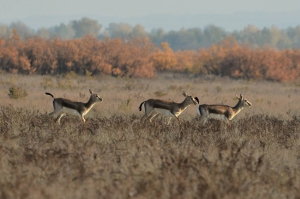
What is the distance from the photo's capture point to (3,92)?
78.3 ft

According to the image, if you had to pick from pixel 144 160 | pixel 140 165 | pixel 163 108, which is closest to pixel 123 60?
pixel 163 108

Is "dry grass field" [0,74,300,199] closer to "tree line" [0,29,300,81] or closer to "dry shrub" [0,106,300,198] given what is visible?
"dry shrub" [0,106,300,198]

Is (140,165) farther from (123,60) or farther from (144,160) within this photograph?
(123,60)

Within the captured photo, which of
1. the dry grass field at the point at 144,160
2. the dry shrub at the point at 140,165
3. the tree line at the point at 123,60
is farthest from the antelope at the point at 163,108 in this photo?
the tree line at the point at 123,60

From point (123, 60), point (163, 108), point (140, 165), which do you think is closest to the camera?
point (140, 165)

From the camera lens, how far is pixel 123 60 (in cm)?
4159

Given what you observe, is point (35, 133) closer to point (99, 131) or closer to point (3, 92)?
point (99, 131)

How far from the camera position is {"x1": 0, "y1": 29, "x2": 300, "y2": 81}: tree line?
131 ft

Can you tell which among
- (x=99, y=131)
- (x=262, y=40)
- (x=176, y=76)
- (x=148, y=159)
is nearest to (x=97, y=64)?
(x=176, y=76)

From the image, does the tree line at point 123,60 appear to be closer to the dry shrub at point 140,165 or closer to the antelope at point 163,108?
the antelope at point 163,108

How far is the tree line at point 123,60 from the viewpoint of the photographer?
39.8 meters

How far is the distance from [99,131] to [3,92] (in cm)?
1334

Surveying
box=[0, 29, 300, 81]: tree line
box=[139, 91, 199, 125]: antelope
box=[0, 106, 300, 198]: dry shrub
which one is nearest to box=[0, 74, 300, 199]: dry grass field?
box=[0, 106, 300, 198]: dry shrub

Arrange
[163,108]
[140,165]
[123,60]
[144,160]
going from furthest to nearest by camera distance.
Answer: [123,60], [163,108], [144,160], [140,165]
